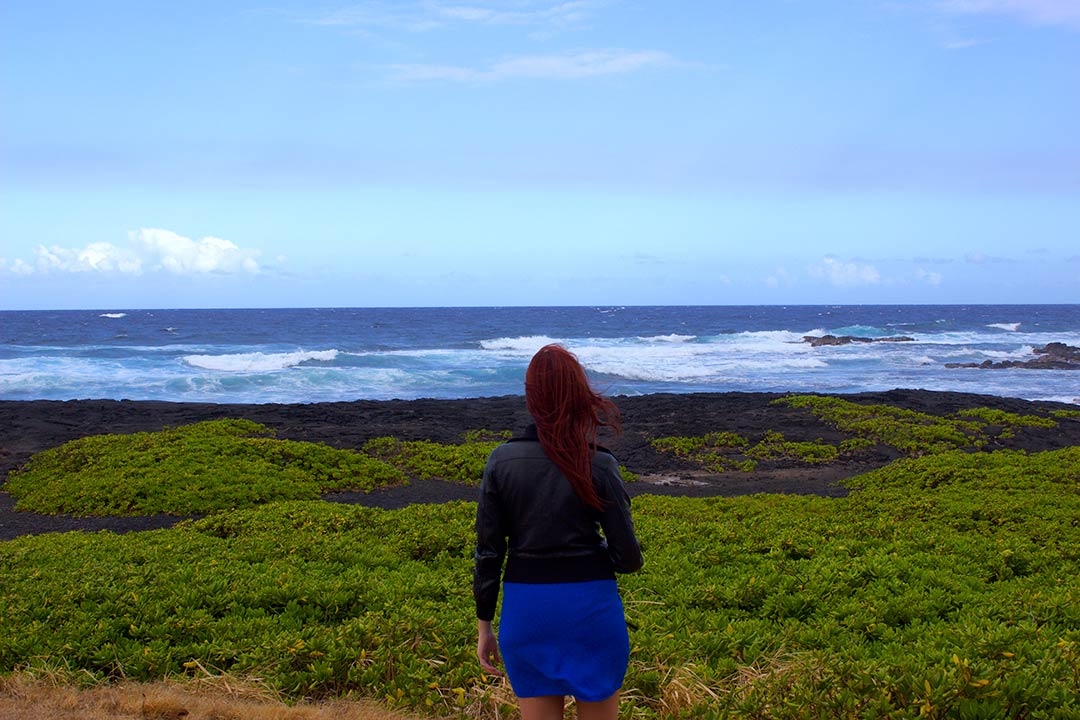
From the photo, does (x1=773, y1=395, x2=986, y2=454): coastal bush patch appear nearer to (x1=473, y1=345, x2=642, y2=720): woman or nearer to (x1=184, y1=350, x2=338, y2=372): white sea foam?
(x1=473, y1=345, x2=642, y2=720): woman

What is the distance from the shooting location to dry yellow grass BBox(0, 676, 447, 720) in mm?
4754

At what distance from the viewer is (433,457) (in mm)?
16562

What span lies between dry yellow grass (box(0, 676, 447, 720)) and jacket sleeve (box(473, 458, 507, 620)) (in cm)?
176

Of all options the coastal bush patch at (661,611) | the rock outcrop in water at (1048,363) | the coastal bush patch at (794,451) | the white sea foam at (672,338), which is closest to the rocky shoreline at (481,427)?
the coastal bush patch at (794,451)

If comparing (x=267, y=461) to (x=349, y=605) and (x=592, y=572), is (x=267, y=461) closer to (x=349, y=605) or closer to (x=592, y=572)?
(x=349, y=605)

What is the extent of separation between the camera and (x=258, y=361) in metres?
49.8

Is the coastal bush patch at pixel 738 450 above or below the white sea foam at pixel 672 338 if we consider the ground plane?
below

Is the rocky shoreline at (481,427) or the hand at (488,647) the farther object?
the rocky shoreline at (481,427)

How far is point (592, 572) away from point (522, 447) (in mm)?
Result: 537

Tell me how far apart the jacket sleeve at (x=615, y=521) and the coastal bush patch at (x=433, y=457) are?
11.3m

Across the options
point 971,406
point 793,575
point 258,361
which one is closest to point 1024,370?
point 971,406

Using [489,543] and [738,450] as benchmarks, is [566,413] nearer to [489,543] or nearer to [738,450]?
[489,543]

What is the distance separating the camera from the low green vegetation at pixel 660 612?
4.80m

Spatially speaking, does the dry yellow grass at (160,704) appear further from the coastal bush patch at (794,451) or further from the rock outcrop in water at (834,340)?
the rock outcrop in water at (834,340)
